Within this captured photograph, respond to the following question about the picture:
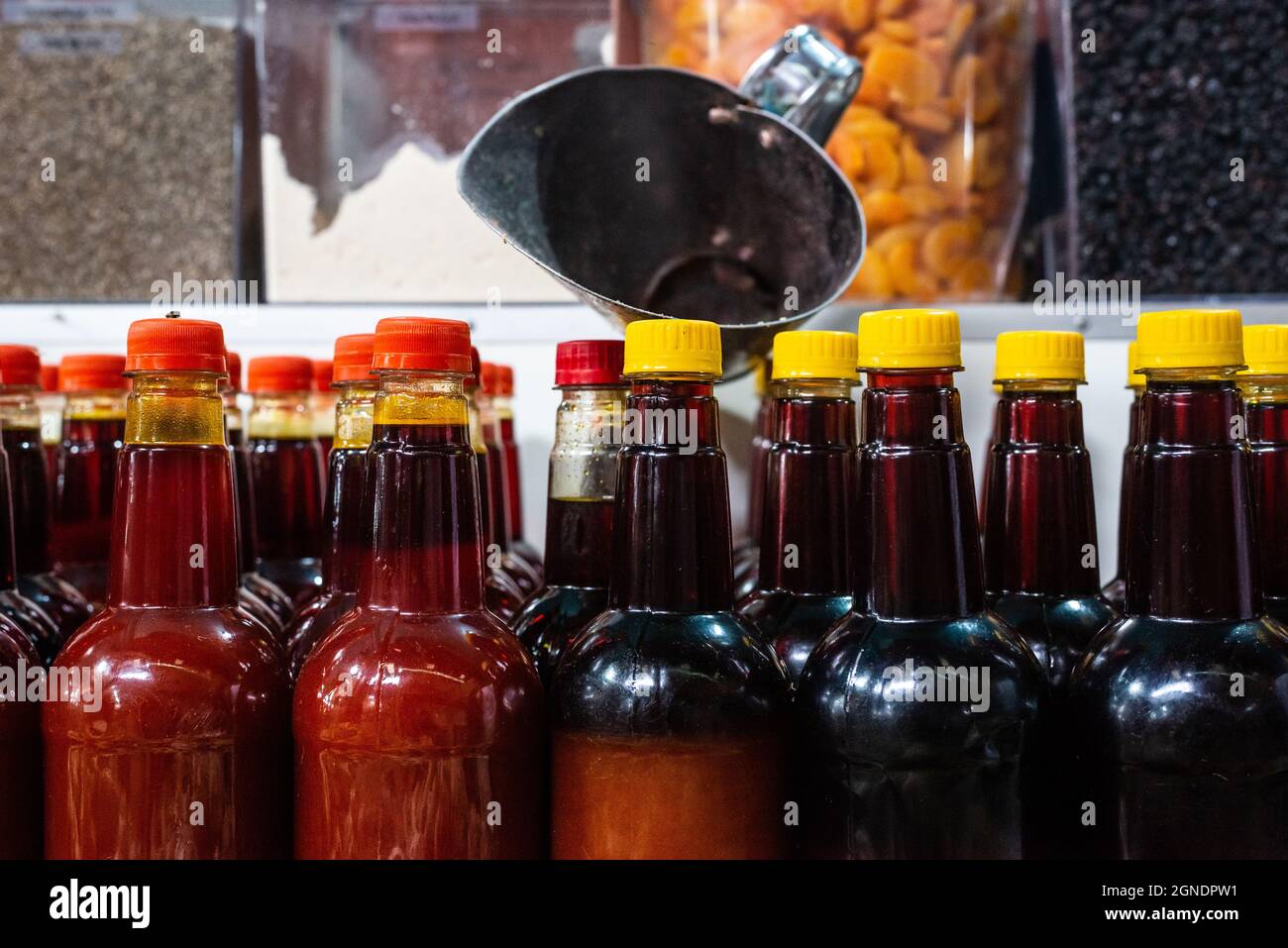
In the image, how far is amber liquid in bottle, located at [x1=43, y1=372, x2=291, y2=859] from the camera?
0.77 m

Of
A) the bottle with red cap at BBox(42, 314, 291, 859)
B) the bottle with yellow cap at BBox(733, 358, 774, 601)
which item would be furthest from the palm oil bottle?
the bottle with red cap at BBox(42, 314, 291, 859)

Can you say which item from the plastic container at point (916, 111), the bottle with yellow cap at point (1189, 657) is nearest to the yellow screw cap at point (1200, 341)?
the bottle with yellow cap at point (1189, 657)

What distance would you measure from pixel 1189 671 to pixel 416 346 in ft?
1.84

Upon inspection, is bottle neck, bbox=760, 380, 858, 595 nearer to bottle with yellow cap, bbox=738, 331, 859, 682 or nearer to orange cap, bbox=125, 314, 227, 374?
bottle with yellow cap, bbox=738, 331, 859, 682

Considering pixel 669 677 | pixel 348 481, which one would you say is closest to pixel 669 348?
pixel 669 677

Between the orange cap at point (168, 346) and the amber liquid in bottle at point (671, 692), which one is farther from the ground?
the orange cap at point (168, 346)

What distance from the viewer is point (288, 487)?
47.5 inches

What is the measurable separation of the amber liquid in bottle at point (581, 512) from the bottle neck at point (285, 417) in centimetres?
36

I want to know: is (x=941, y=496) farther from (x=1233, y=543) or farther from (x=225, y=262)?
(x=225, y=262)

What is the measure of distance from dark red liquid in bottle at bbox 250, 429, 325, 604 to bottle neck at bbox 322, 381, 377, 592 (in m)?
0.23

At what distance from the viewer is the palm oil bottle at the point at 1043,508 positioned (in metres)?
0.93

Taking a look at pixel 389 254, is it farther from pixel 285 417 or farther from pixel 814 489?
pixel 814 489

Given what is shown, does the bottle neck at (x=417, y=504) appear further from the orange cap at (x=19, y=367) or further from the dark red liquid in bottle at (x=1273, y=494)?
the dark red liquid in bottle at (x=1273, y=494)
